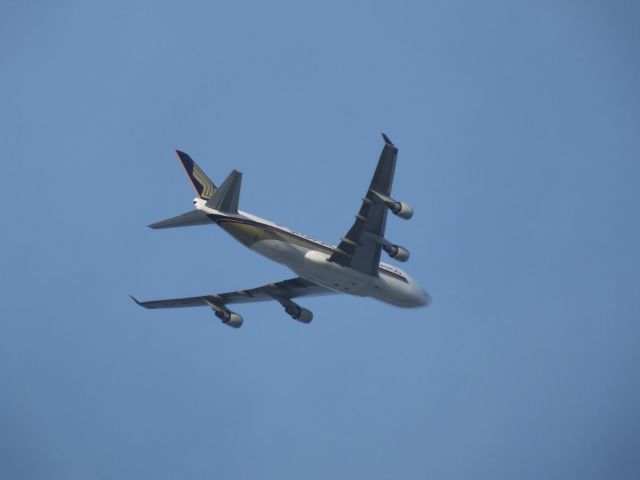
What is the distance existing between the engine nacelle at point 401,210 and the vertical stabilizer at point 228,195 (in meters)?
7.65

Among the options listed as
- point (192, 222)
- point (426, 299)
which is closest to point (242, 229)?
point (192, 222)

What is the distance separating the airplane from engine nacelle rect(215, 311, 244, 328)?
5.47 metres

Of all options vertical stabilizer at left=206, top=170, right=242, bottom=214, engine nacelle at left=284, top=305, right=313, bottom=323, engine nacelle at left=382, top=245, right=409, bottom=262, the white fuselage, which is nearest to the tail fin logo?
the white fuselage

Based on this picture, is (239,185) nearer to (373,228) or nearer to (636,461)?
(373,228)

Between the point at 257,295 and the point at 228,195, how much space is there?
11.4m

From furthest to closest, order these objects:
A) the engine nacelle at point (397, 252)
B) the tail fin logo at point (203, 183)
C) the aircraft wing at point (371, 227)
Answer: the tail fin logo at point (203, 183), the engine nacelle at point (397, 252), the aircraft wing at point (371, 227)

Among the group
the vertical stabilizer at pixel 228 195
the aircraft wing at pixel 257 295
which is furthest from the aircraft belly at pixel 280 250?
the aircraft wing at pixel 257 295

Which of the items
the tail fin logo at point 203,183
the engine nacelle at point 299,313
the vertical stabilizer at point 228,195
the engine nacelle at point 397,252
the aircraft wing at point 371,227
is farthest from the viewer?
the engine nacelle at point 299,313

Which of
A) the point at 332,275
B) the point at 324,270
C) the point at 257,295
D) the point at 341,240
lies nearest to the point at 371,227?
the point at 341,240

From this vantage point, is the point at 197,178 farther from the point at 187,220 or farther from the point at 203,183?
the point at 187,220

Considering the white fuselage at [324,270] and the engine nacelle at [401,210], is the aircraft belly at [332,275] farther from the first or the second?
the engine nacelle at [401,210]

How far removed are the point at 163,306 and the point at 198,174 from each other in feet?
33.6

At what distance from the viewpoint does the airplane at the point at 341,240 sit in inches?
1535

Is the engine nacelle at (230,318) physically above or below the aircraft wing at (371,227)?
below
